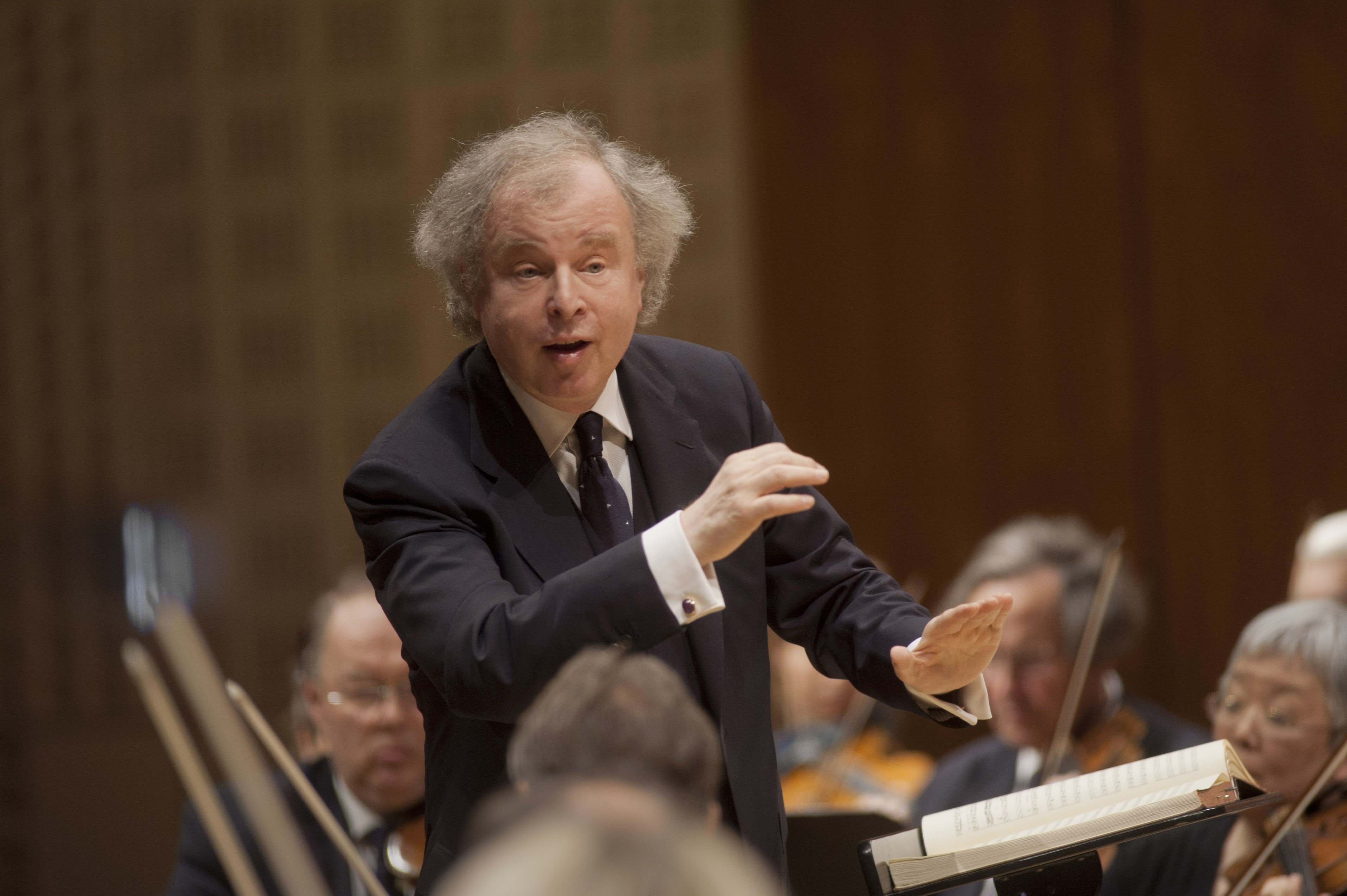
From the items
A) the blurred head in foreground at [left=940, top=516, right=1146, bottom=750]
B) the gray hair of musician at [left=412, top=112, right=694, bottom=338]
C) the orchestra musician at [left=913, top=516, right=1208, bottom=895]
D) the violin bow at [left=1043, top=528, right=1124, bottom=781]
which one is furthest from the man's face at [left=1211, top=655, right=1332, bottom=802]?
the gray hair of musician at [left=412, top=112, right=694, bottom=338]

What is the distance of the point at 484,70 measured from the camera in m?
5.35

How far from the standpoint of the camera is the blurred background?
5.05 metres

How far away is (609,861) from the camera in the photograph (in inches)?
24.5

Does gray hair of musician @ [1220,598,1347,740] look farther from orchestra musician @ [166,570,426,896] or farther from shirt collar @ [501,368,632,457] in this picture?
orchestra musician @ [166,570,426,896]

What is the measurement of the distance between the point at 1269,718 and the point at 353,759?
153cm

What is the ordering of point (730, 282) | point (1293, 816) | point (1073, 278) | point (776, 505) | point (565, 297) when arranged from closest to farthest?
point (776, 505) < point (565, 297) < point (1293, 816) < point (1073, 278) < point (730, 282)

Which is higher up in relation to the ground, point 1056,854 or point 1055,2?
point 1055,2

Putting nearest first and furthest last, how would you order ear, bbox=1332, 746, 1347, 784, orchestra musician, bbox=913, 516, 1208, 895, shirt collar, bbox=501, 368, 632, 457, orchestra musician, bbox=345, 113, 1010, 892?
orchestra musician, bbox=345, 113, 1010, 892 < shirt collar, bbox=501, 368, 632, 457 < ear, bbox=1332, 746, 1347, 784 < orchestra musician, bbox=913, 516, 1208, 895

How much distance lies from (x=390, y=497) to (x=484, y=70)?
13.6ft

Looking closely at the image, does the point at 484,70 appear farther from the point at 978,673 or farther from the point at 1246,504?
the point at 978,673

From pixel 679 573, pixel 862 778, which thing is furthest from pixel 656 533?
pixel 862 778

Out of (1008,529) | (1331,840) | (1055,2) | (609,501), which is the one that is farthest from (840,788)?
(1055,2)

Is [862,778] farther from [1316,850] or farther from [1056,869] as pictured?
[1056,869]

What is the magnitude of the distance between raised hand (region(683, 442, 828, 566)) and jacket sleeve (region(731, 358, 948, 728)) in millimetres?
309
